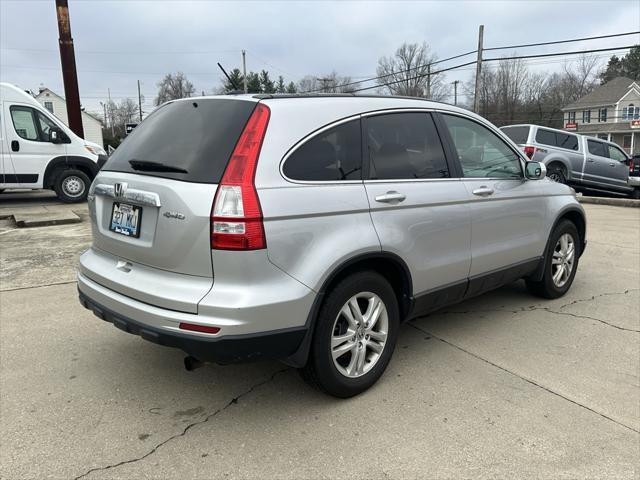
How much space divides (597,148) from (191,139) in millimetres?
14987

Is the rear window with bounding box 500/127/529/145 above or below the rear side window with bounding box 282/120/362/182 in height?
above

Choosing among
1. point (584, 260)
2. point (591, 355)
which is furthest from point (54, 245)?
point (584, 260)

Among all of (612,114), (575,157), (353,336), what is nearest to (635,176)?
(575,157)

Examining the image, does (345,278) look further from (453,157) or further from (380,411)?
(453,157)

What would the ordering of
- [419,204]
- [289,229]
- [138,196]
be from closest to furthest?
[289,229]
[138,196]
[419,204]

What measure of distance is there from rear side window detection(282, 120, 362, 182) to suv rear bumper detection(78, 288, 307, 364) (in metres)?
0.83

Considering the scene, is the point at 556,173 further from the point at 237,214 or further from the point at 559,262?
the point at 237,214

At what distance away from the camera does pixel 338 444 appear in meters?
2.58

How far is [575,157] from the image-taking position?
13898 millimetres

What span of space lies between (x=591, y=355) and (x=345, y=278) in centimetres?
A: 212

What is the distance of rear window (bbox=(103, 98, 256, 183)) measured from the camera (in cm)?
253

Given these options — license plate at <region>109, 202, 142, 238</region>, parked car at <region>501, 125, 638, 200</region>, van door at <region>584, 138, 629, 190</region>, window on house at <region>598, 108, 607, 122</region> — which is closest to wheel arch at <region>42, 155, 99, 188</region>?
license plate at <region>109, 202, 142, 238</region>

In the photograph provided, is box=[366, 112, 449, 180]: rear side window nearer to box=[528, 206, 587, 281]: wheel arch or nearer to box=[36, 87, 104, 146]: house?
box=[528, 206, 587, 281]: wheel arch

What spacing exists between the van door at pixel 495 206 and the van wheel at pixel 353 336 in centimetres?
97
